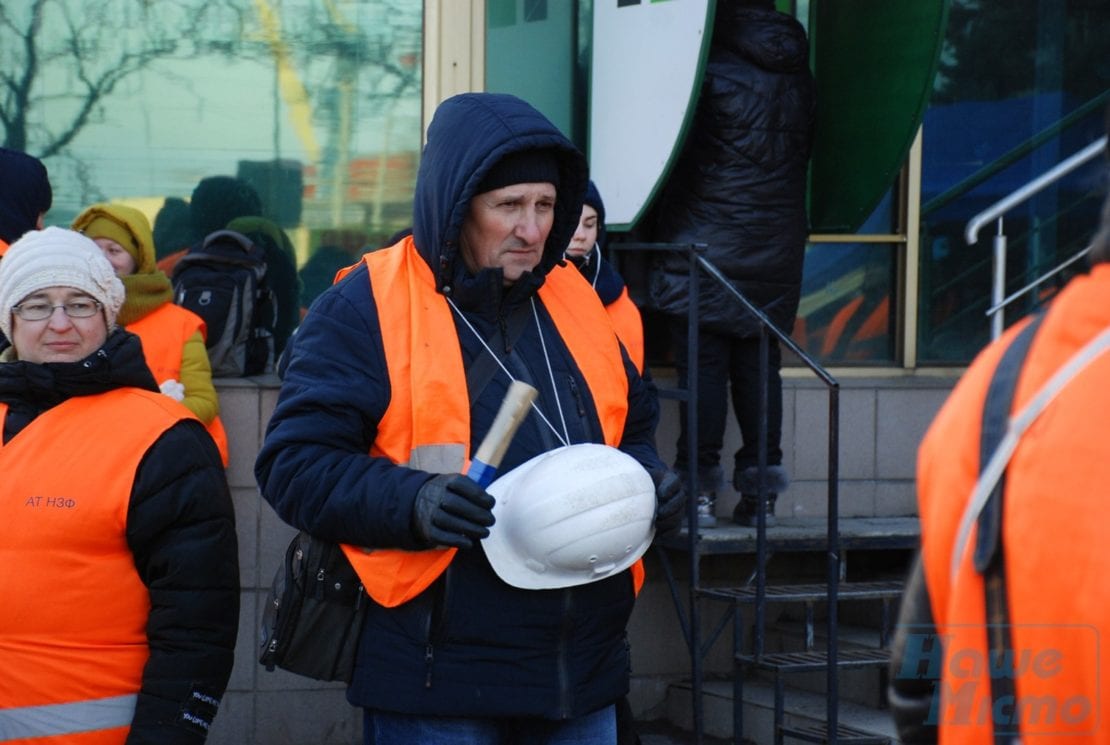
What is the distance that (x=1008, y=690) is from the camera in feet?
5.21

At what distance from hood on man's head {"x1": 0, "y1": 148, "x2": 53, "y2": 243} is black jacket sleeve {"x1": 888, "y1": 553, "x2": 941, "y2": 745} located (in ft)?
11.0

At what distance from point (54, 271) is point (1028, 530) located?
2279 millimetres

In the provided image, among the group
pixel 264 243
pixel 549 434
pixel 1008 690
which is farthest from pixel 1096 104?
pixel 1008 690

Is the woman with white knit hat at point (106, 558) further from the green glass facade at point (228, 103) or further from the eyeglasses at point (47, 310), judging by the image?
the green glass facade at point (228, 103)

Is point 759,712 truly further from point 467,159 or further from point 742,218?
point 467,159

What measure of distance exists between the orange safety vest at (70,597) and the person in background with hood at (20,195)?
5.38 feet

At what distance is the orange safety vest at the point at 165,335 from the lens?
492cm

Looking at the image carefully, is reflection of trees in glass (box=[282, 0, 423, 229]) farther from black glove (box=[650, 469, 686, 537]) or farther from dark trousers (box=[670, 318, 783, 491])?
black glove (box=[650, 469, 686, 537])

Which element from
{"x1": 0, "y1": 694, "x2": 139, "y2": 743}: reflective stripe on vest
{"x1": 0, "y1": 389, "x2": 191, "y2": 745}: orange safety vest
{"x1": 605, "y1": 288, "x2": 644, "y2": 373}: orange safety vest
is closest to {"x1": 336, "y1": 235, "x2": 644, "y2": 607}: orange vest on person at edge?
{"x1": 0, "y1": 389, "x2": 191, "y2": 745}: orange safety vest

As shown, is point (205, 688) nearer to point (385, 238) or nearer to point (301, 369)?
point (301, 369)

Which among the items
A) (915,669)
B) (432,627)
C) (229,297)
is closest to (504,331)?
(432,627)

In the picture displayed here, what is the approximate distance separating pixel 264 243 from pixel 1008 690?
4.61 meters

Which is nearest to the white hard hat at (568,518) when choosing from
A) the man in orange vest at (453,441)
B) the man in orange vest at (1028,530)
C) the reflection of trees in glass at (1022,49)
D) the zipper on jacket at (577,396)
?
the man in orange vest at (453,441)

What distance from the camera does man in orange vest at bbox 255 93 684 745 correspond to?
9.18ft
